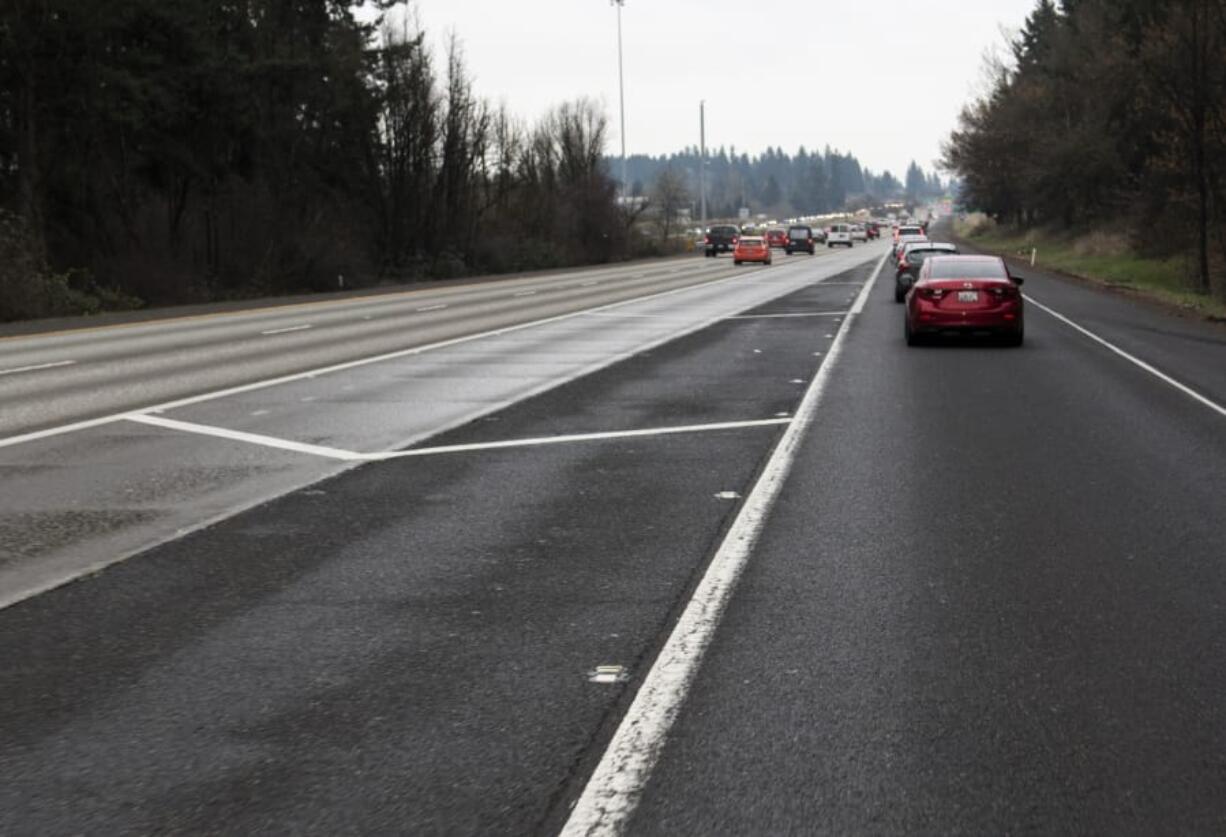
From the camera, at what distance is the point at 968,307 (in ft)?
71.7

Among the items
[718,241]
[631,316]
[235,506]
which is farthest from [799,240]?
[235,506]

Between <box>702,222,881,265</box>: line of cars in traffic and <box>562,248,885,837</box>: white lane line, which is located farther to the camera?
<box>702,222,881,265</box>: line of cars in traffic

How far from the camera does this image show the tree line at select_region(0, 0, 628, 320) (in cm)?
3509

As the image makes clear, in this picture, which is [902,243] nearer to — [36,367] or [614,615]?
[36,367]

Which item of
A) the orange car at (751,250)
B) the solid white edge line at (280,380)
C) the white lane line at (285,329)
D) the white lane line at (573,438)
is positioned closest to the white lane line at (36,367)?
the solid white edge line at (280,380)

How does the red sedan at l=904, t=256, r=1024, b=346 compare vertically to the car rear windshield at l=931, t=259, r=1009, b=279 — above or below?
below

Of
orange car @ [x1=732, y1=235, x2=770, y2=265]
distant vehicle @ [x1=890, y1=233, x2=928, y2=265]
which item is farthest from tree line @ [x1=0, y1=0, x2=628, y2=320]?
distant vehicle @ [x1=890, y1=233, x2=928, y2=265]

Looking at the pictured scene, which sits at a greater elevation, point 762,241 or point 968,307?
point 968,307

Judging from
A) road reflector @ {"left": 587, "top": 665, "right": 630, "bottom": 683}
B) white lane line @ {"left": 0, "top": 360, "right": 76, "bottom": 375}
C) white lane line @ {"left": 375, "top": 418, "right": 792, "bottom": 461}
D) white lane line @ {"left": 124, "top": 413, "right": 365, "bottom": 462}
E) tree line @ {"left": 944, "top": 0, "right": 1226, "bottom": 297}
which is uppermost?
tree line @ {"left": 944, "top": 0, "right": 1226, "bottom": 297}

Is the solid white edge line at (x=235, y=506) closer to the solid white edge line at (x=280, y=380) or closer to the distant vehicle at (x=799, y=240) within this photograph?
the solid white edge line at (x=280, y=380)

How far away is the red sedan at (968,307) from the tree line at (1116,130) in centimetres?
1453

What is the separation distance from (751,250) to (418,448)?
5611 centimetres

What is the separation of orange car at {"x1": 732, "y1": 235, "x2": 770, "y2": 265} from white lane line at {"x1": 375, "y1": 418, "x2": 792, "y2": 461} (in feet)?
175

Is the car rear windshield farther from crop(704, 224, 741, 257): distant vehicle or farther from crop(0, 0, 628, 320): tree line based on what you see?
crop(704, 224, 741, 257): distant vehicle
